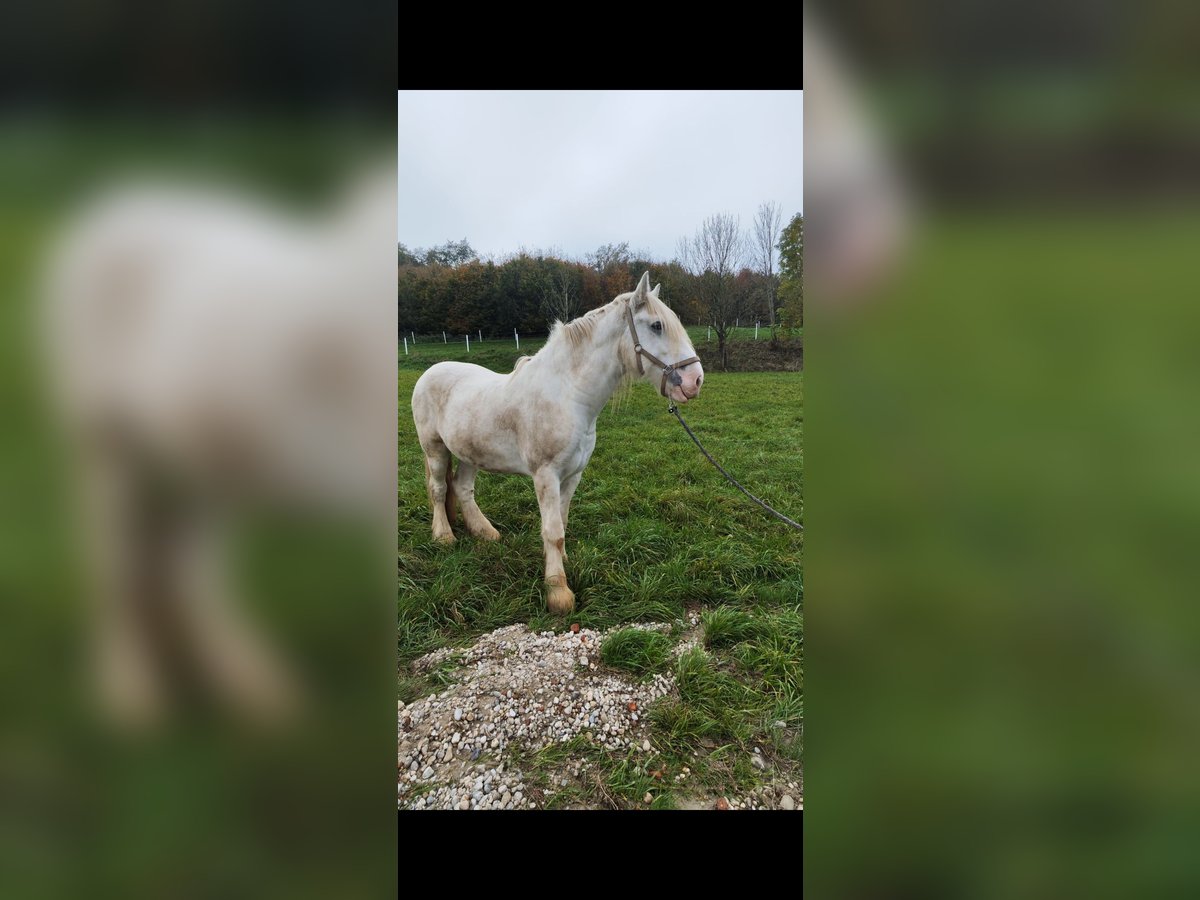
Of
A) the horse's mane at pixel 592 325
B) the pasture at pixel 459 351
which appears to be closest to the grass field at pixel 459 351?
the pasture at pixel 459 351

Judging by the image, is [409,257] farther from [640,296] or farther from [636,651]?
[636,651]

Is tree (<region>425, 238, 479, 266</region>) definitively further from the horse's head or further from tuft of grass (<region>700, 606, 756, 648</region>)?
tuft of grass (<region>700, 606, 756, 648</region>)

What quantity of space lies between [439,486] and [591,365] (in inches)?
67.0

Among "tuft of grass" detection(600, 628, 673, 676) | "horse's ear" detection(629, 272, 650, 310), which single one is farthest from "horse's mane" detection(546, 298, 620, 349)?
"tuft of grass" detection(600, 628, 673, 676)

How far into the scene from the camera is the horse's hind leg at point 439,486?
371 centimetres

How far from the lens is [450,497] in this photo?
153 inches

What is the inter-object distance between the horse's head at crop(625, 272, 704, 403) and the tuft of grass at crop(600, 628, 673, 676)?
142cm

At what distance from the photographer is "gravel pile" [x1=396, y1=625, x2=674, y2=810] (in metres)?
1.99

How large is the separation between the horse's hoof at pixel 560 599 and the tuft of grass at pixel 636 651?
37cm

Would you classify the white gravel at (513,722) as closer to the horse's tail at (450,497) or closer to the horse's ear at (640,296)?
the horse's tail at (450,497)
